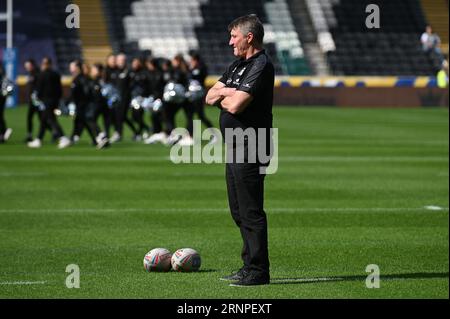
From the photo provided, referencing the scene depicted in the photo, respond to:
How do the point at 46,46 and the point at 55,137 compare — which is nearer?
the point at 55,137

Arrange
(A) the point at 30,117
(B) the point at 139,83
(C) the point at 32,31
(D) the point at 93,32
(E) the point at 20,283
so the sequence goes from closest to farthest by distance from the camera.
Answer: (E) the point at 20,283 < (A) the point at 30,117 < (B) the point at 139,83 < (D) the point at 93,32 < (C) the point at 32,31

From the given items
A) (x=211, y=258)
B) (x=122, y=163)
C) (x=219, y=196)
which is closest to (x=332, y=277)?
(x=211, y=258)

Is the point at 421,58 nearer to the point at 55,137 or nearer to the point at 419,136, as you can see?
the point at 419,136

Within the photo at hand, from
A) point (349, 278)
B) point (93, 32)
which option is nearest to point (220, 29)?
point (93, 32)

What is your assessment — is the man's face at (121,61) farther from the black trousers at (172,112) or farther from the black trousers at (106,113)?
the black trousers at (172,112)

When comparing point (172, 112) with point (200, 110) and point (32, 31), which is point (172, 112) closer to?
point (200, 110)

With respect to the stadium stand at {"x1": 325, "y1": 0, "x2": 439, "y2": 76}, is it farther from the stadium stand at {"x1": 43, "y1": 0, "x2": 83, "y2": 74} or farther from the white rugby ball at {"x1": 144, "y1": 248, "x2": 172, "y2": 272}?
the white rugby ball at {"x1": 144, "y1": 248, "x2": 172, "y2": 272}

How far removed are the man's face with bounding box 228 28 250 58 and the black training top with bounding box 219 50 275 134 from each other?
0.34 ft

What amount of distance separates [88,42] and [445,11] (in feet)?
64.6

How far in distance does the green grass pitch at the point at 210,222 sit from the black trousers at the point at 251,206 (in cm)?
31

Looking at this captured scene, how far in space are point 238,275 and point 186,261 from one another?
31.8 inches

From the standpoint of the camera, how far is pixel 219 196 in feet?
58.4

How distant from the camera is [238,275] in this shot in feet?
33.1
